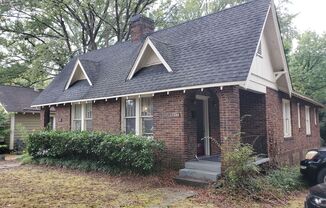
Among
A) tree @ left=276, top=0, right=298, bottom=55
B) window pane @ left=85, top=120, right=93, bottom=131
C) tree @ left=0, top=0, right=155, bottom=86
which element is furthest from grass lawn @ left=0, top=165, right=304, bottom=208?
tree @ left=276, top=0, right=298, bottom=55

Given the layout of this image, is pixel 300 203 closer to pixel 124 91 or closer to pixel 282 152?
pixel 282 152

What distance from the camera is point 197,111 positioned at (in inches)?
451

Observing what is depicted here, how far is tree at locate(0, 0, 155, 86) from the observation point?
2490 cm

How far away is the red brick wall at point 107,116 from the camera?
41.6 ft

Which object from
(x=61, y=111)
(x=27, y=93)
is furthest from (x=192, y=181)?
(x=27, y=93)

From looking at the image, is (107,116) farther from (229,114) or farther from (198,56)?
(229,114)

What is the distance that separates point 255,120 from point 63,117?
34.1 ft

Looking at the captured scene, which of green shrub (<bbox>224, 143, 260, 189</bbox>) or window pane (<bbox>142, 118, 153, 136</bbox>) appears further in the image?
window pane (<bbox>142, 118, 153, 136</bbox>)

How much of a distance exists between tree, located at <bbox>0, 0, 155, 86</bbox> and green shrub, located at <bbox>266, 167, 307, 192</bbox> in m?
20.1

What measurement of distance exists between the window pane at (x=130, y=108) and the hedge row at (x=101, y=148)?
1.80m

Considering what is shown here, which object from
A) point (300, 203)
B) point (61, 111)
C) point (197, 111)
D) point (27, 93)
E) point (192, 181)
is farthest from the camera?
point (27, 93)

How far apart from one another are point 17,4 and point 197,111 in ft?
73.4

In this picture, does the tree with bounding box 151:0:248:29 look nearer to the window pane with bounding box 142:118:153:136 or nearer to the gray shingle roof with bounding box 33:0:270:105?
the gray shingle roof with bounding box 33:0:270:105

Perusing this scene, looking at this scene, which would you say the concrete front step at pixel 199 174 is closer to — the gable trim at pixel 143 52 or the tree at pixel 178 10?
the gable trim at pixel 143 52
